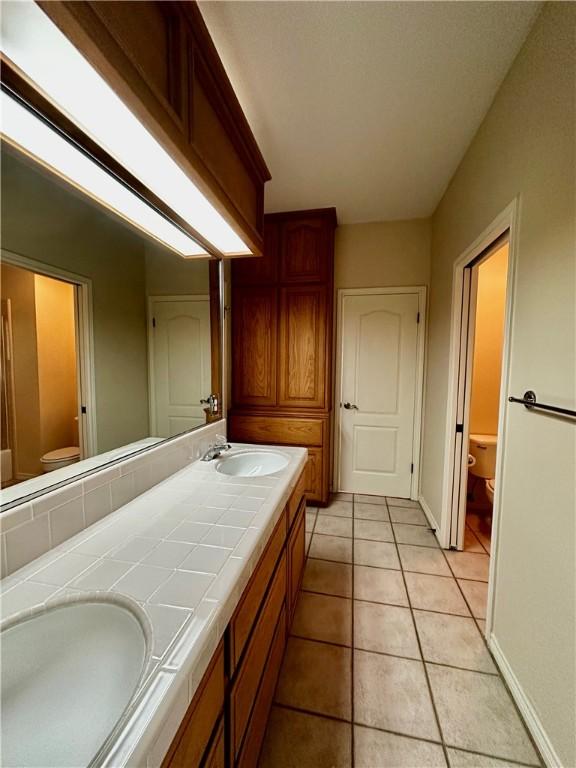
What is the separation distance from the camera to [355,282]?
298 cm

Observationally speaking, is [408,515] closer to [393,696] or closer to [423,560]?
[423,560]

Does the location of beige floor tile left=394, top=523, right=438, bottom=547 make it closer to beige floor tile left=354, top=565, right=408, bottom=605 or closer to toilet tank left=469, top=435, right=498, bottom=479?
beige floor tile left=354, top=565, right=408, bottom=605

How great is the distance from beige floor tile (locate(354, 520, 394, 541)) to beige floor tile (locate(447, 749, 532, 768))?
1.26 m

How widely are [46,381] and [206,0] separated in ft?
4.95

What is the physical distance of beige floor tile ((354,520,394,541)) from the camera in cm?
234

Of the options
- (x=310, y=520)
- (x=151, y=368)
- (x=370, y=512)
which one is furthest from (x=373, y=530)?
(x=151, y=368)

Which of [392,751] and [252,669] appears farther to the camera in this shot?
[392,751]

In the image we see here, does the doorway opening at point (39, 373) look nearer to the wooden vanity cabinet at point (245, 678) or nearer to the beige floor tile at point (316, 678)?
the wooden vanity cabinet at point (245, 678)

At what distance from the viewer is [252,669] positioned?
866 millimetres

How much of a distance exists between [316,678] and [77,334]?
1.69 m

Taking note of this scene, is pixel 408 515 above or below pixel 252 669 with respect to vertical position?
below

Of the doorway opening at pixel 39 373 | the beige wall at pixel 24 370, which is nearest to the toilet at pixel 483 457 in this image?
the doorway opening at pixel 39 373

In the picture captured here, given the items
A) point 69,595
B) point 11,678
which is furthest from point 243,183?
point 11,678

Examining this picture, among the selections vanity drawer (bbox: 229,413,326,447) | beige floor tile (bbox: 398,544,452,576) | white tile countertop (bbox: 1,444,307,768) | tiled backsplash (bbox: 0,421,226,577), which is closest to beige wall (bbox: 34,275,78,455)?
tiled backsplash (bbox: 0,421,226,577)
